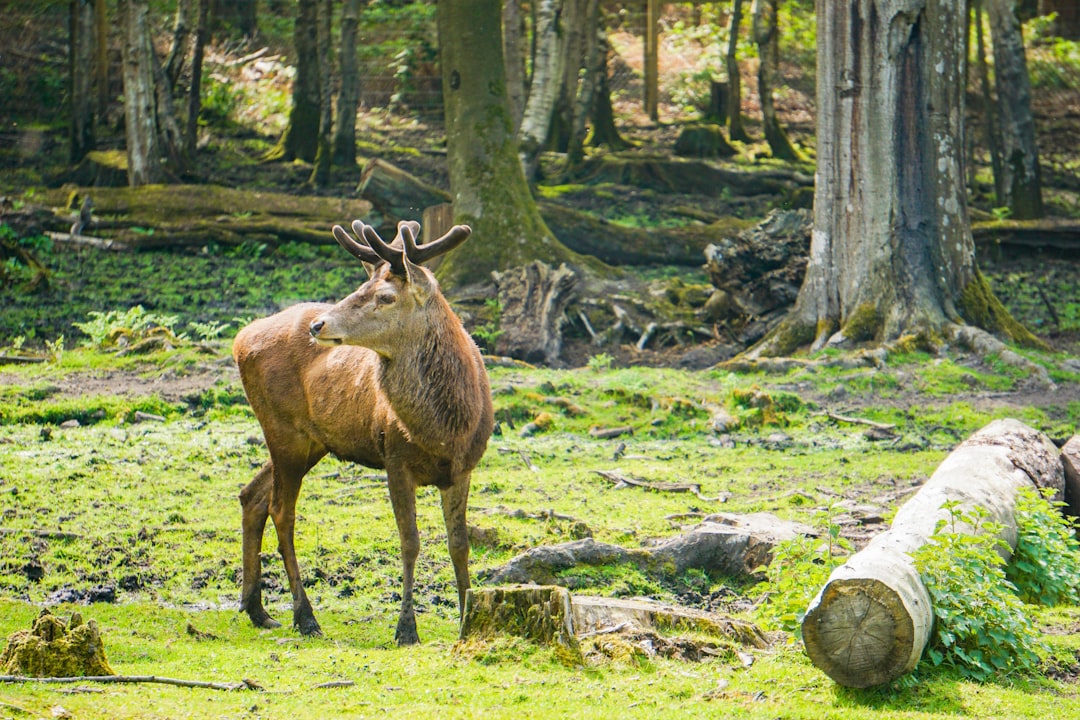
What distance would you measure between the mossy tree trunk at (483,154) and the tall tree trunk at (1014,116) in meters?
9.23

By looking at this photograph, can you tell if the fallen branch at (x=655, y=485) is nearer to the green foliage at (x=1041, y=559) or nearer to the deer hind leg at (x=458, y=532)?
the green foliage at (x=1041, y=559)

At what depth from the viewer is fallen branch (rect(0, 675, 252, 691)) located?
5.18 metres

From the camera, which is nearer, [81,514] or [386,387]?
[386,387]

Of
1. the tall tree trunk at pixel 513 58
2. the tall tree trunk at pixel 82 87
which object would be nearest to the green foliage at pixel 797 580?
the tall tree trunk at pixel 513 58

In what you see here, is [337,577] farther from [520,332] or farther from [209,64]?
[209,64]

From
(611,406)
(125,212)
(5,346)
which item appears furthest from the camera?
(125,212)

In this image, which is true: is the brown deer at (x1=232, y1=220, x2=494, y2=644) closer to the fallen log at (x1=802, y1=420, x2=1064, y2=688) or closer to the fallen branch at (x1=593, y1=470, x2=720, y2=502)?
the fallen log at (x1=802, y1=420, x2=1064, y2=688)

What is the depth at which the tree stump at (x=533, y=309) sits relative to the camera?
15609 mm

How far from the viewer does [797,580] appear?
663 centimetres

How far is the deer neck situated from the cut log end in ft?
7.85

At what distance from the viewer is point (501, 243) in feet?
57.5

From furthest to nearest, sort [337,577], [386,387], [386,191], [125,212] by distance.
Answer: [125,212], [386,191], [337,577], [386,387]

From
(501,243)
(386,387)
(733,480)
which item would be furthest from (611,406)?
(386,387)

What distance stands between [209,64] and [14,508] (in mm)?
24415
